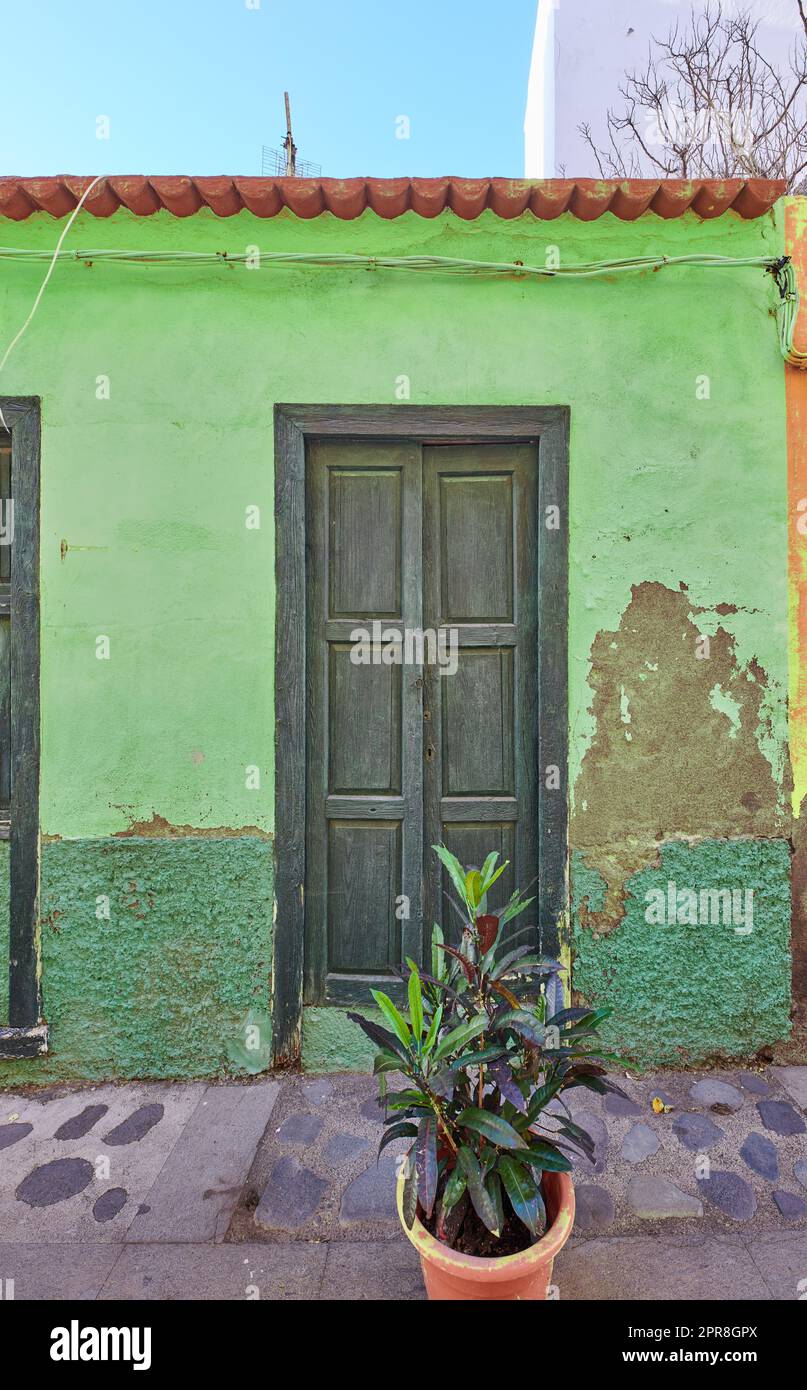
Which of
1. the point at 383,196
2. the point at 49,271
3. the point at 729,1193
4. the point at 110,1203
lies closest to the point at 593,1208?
the point at 729,1193

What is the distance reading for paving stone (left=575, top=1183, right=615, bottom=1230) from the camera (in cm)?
218

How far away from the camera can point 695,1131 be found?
2.57m

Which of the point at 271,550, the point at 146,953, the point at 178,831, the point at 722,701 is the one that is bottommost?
the point at 146,953

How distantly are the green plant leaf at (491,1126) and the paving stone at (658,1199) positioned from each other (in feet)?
3.04

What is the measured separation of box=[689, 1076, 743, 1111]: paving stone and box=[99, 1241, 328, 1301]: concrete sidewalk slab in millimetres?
1549

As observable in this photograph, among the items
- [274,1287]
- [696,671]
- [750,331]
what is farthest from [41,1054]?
[750,331]

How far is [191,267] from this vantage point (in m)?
2.91

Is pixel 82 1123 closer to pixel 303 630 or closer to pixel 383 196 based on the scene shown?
pixel 303 630

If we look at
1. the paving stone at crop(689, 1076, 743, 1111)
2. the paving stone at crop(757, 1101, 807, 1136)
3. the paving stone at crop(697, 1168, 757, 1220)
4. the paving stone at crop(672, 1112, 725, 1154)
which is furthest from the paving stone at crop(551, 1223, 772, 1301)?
the paving stone at crop(689, 1076, 743, 1111)

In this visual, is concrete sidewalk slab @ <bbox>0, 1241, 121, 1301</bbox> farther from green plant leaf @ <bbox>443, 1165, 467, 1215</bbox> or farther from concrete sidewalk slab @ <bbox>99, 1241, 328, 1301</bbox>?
green plant leaf @ <bbox>443, 1165, 467, 1215</bbox>

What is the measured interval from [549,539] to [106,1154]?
2.88m

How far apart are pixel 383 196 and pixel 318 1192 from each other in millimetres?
3624

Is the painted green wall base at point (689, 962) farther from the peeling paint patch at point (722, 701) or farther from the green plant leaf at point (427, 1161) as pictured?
A: the green plant leaf at point (427, 1161)
